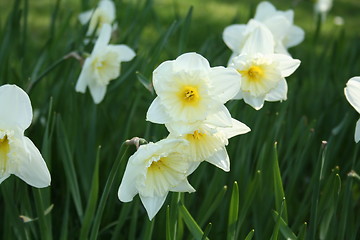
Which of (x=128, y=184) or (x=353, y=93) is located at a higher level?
(x=353, y=93)

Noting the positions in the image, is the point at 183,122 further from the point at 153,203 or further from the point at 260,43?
the point at 260,43

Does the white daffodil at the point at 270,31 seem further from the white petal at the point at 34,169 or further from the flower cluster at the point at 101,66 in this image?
the white petal at the point at 34,169

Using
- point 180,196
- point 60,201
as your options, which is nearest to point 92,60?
point 60,201

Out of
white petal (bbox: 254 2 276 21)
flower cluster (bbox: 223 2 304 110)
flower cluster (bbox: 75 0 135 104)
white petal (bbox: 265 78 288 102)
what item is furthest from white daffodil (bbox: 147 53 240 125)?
white petal (bbox: 254 2 276 21)

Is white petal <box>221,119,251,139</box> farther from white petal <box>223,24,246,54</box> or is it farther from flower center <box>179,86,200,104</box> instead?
white petal <box>223,24,246,54</box>

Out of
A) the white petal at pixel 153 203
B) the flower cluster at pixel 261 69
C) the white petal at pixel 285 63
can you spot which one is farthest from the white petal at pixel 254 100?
the white petal at pixel 153 203

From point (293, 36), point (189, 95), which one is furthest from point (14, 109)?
point (293, 36)
